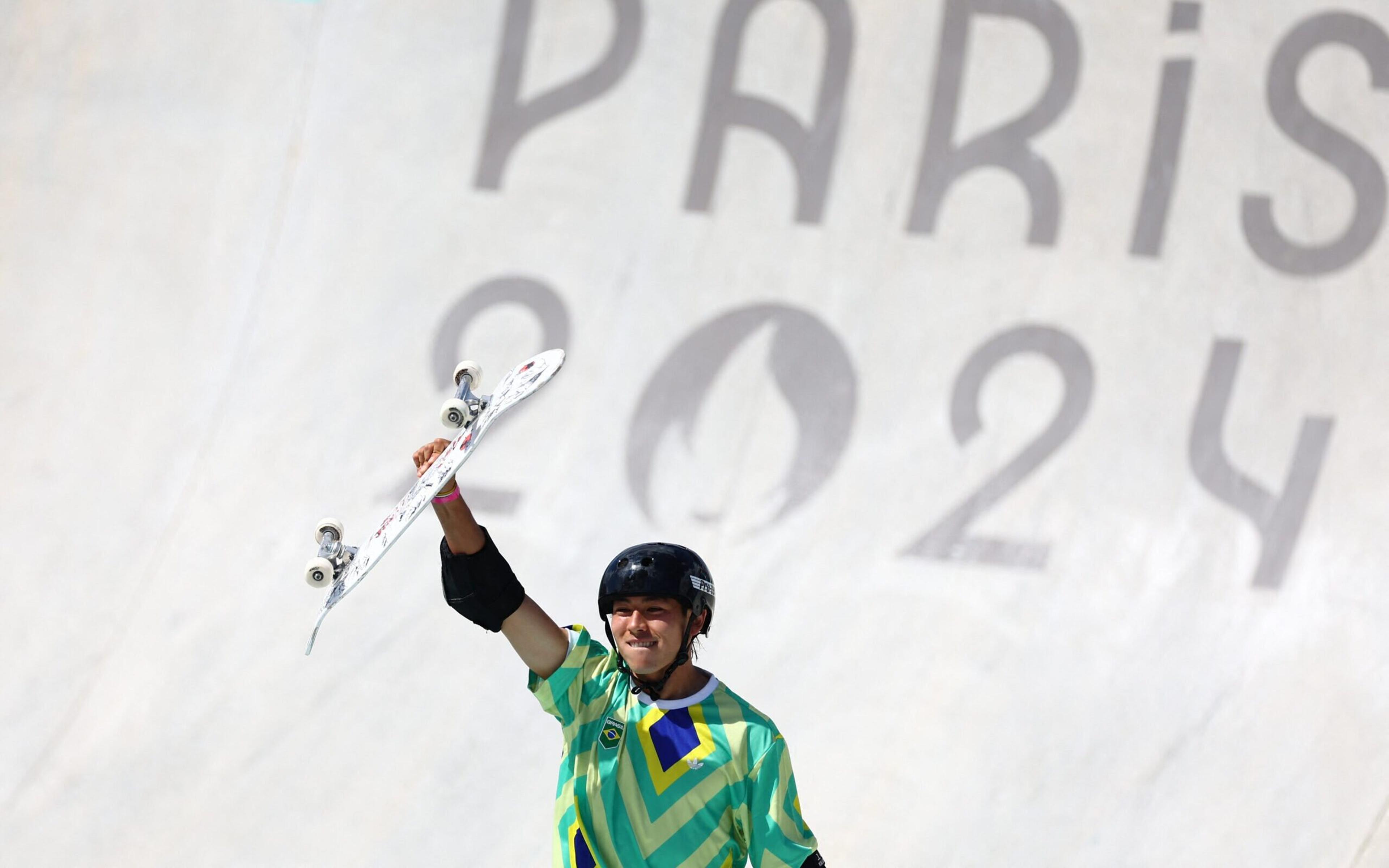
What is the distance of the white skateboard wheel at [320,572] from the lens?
2766 millimetres

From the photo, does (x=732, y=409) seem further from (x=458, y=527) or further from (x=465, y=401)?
(x=458, y=527)

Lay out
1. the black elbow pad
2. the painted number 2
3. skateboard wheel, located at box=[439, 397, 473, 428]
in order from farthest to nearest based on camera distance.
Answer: the painted number 2
skateboard wheel, located at box=[439, 397, 473, 428]
the black elbow pad

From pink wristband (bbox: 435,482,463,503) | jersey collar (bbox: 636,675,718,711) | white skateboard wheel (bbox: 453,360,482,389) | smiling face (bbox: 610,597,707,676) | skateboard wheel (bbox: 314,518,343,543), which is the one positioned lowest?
jersey collar (bbox: 636,675,718,711)

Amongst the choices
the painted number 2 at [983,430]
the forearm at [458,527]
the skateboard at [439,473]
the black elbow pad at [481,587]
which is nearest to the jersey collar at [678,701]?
the black elbow pad at [481,587]

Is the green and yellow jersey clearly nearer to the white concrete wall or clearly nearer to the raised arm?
the raised arm

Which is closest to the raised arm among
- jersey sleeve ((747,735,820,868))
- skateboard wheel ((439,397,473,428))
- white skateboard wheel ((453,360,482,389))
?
skateboard wheel ((439,397,473,428))

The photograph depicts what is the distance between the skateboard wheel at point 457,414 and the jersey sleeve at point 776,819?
2.81ft

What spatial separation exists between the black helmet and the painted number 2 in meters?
3.91

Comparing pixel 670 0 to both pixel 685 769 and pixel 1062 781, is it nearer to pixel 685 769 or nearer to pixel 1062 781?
pixel 1062 781

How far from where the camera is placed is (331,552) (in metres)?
2.90

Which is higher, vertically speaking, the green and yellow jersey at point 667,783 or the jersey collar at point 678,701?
the jersey collar at point 678,701

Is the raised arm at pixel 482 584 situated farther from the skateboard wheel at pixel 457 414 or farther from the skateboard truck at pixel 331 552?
the skateboard truck at pixel 331 552

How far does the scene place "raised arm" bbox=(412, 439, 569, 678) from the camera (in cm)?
273

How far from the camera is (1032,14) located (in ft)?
25.1
